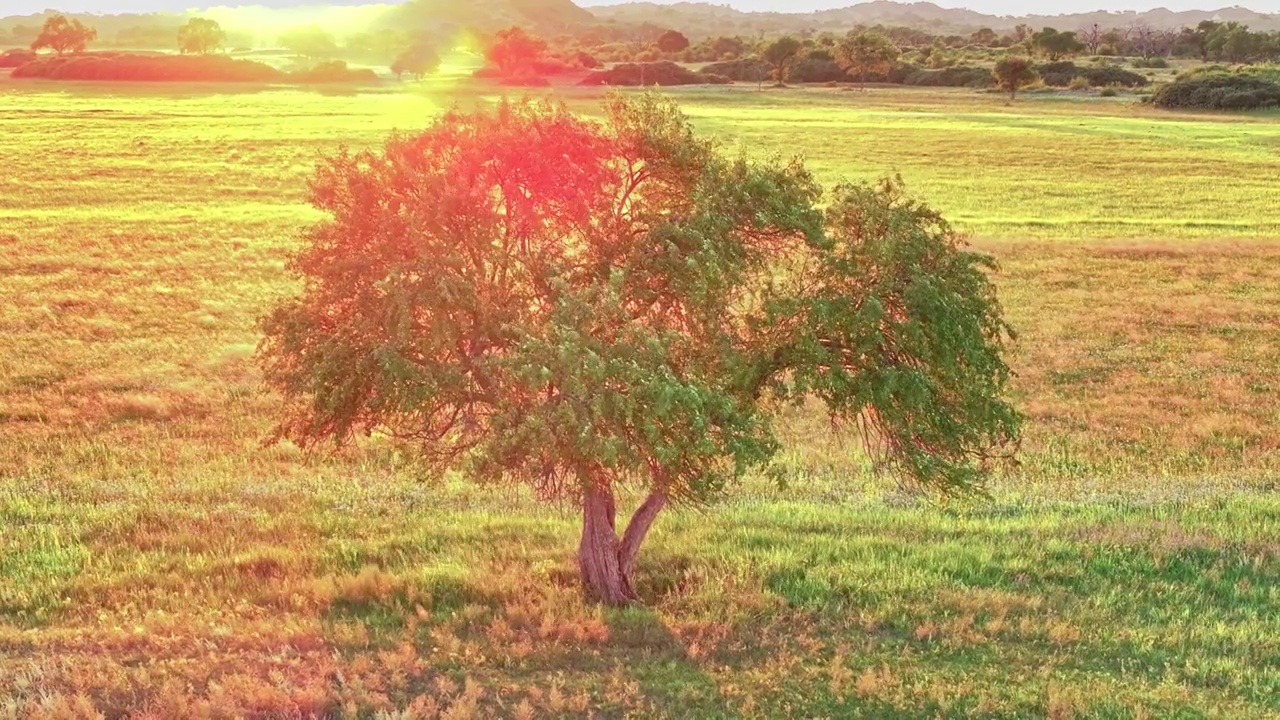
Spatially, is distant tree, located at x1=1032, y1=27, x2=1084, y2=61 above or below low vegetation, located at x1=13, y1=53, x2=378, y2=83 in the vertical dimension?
above

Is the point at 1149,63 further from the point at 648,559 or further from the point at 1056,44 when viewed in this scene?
the point at 648,559

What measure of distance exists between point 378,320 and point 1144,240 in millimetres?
43859

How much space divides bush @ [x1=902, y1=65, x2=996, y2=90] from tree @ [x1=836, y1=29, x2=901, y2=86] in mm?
4340

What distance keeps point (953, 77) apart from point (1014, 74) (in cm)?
1894

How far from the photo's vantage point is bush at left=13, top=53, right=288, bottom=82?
141125 millimetres

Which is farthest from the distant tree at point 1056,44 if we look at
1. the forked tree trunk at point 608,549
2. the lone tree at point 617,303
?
the forked tree trunk at point 608,549

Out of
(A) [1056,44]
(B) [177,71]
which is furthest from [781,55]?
(B) [177,71]

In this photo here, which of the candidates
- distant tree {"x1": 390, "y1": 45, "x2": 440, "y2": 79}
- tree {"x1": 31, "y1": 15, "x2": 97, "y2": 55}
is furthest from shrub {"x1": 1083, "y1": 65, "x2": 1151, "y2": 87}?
tree {"x1": 31, "y1": 15, "x2": 97, "y2": 55}

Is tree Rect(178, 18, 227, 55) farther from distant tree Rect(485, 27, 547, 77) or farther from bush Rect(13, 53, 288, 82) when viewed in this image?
distant tree Rect(485, 27, 547, 77)

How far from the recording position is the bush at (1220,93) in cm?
10888

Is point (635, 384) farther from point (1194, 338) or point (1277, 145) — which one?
point (1277, 145)

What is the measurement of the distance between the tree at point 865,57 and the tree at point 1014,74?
21.9m

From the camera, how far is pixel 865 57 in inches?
5851

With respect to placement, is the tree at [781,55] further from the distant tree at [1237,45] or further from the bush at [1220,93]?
the distant tree at [1237,45]
